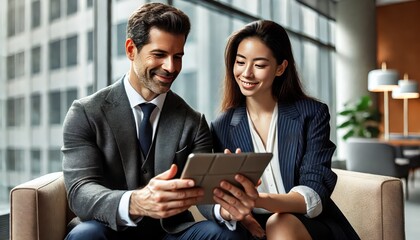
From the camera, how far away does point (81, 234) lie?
1.39 m

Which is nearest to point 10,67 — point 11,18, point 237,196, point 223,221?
point 11,18

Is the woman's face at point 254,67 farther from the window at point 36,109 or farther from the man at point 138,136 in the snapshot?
the window at point 36,109

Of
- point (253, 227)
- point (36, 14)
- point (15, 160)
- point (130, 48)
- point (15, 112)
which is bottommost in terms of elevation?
point (253, 227)

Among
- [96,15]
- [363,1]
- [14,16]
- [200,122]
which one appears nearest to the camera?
[200,122]

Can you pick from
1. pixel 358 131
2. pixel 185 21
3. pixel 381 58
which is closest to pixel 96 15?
pixel 185 21

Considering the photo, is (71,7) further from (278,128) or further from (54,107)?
(278,128)

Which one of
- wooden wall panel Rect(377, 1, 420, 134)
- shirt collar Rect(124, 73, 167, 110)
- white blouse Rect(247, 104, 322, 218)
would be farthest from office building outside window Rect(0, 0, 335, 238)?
wooden wall panel Rect(377, 1, 420, 134)

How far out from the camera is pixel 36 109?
3.16 m

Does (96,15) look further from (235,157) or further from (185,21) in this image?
(235,157)

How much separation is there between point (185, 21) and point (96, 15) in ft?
6.44

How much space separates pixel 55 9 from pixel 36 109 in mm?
785

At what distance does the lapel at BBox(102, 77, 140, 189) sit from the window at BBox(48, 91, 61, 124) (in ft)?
5.84

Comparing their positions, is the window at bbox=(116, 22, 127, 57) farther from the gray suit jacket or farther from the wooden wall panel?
the wooden wall panel

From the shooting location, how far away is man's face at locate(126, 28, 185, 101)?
1.60 metres
